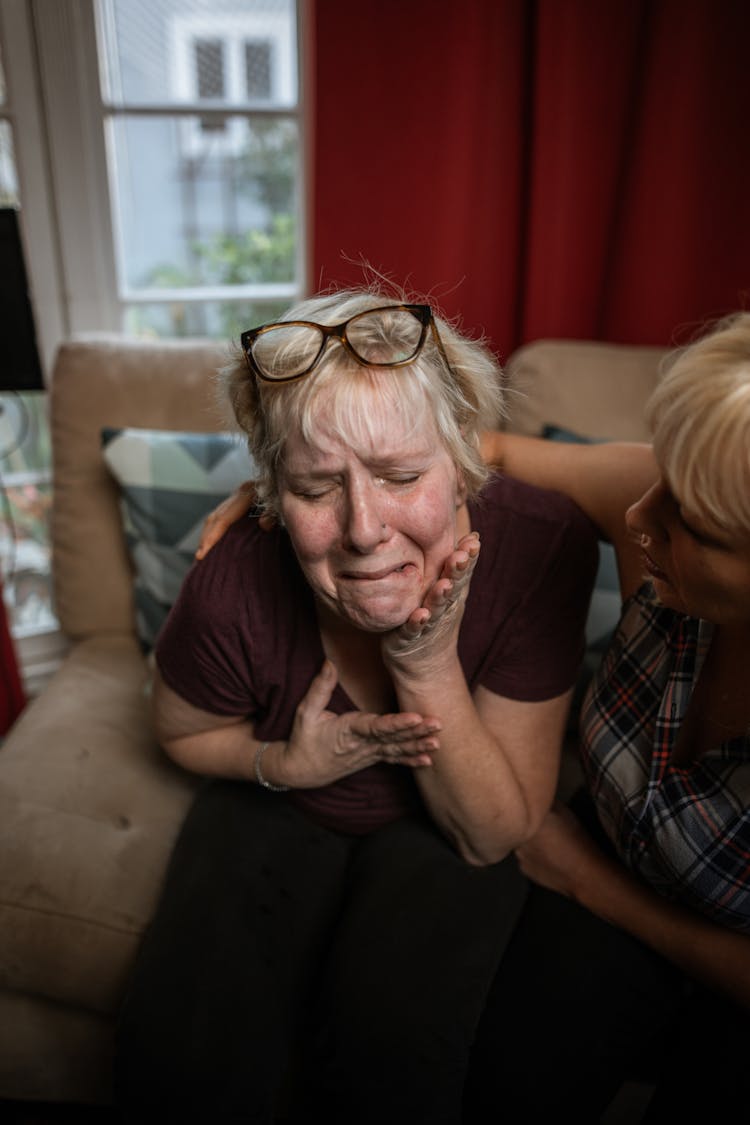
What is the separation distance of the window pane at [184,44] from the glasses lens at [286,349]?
140cm

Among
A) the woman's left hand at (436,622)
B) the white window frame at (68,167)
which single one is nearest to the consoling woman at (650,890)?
the woman's left hand at (436,622)

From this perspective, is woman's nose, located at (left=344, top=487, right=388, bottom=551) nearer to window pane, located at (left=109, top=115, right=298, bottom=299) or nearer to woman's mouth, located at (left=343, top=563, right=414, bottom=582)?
woman's mouth, located at (left=343, top=563, right=414, bottom=582)

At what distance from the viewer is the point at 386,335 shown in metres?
0.91

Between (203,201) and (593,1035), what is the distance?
2.03 metres

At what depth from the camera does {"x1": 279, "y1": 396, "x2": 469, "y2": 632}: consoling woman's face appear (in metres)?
0.88

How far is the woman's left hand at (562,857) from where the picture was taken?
112 centimetres

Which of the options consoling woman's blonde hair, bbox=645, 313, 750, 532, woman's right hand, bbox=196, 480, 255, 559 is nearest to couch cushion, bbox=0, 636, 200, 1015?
woman's right hand, bbox=196, 480, 255, 559

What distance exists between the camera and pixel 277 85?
2025mm

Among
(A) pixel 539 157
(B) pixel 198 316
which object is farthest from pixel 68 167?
(A) pixel 539 157

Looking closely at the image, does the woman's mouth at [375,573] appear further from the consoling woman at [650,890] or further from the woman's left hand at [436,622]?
the consoling woman at [650,890]

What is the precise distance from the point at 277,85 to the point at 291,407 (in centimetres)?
153

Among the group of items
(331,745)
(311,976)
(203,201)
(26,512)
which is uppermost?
(203,201)

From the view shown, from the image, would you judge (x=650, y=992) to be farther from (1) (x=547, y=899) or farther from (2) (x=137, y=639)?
(2) (x=137, y=639)

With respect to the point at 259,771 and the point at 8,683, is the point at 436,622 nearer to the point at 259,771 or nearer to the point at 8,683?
the point at 259,771
